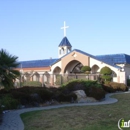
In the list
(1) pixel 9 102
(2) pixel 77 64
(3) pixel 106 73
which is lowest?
(1) pixel 9 102

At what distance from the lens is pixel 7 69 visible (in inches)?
505

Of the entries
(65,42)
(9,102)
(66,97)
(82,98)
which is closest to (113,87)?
(82,98)

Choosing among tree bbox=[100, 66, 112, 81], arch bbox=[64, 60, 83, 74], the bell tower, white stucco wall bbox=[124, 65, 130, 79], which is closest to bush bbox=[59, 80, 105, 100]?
tree bbox=[100, 66, 112, 81]

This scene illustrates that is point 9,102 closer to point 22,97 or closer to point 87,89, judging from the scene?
point 22,97

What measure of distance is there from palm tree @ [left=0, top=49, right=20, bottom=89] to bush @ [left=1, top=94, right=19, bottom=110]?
110 centimetres

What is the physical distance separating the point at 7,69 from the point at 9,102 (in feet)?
6.95

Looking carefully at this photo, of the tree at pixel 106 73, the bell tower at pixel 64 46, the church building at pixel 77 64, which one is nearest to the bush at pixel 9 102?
the church building at pixel 77 64

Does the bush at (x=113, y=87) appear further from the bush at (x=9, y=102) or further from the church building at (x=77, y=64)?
the bush at (x=9, y=102)

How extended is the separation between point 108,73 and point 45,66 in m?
16.3

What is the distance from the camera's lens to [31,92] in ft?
52.9

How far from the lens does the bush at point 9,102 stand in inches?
527

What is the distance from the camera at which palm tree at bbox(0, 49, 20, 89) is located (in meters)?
12.7

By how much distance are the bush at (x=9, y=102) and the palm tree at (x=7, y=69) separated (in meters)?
1.10

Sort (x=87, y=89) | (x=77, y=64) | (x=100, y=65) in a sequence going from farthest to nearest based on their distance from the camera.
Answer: (x=77, y=64)
(x=100, y=65)
(x=87, y=89)
